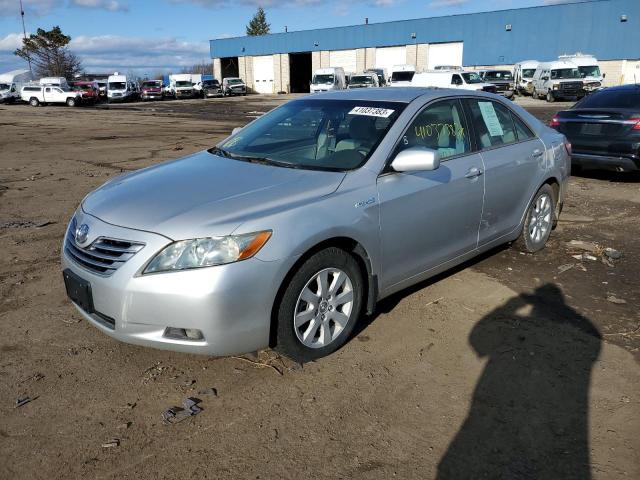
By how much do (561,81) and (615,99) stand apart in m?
27.9

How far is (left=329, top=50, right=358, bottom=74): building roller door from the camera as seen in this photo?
5564 centimetres

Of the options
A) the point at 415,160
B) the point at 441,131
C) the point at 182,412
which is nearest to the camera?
the point at 182,412

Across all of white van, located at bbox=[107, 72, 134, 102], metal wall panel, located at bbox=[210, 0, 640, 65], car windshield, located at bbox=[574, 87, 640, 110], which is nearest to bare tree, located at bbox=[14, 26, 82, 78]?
white van, located at bbox=[107, 72, 134, 102]

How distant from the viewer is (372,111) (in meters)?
4.02

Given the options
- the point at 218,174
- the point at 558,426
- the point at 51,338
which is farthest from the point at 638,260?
the point at 51,338

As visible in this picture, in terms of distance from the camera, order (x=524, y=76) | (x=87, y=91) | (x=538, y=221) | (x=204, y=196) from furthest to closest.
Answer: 1. (x=87, y=91)
2. (x=524, y=76)
3. (x=538, y=221)
4. (x=204, y=196)

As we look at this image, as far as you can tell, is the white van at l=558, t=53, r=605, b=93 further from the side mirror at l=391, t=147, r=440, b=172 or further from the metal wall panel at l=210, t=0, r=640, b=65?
the side mirror at l=391, t=147, r=440, b=172

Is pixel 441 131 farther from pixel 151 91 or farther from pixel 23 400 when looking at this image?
pixel 151 91

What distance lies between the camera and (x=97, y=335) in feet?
12.3

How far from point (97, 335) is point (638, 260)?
197 inches

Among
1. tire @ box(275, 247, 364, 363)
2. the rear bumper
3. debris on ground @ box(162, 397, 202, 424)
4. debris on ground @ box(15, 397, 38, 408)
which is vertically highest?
the rear bumper

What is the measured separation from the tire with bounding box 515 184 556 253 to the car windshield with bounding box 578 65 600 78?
34.0 metres

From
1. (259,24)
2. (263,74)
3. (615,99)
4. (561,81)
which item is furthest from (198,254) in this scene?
(259,24)

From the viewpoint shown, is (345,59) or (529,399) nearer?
(529,399)
